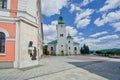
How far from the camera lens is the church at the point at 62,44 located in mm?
66125

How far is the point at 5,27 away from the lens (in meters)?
12.9

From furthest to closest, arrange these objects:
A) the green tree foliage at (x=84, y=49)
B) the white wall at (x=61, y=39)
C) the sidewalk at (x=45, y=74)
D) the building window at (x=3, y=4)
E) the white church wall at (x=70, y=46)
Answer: the green tree foliage at (x=84, y=49)
the white church wall at (x=70, y=46)
the white wall at (x=61, y=39)
the building window at (x=3, y=4)
the sidewalk at (x=45, y=74)

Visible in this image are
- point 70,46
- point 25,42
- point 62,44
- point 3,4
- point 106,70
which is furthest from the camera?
point 70,46

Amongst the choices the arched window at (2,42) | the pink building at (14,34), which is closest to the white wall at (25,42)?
the pink building at (14,34)

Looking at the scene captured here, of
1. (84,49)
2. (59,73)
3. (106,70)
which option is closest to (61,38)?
(84,49)

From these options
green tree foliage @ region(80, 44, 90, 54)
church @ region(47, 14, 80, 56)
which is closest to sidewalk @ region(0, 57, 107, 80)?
church @ region(47, 14, 80, 56)

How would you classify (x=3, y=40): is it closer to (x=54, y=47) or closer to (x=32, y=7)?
(x=32, y=7)

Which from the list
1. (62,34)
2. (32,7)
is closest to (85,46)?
(62,34)

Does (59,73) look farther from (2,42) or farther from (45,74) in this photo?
(2,42)

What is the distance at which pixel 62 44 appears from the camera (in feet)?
218

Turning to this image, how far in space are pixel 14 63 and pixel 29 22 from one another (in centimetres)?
423

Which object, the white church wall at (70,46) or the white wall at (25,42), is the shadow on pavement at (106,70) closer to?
the white wall at (25,42)

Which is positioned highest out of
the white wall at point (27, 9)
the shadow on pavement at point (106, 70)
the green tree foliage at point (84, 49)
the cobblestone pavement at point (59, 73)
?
the white wall at point (27, 9)

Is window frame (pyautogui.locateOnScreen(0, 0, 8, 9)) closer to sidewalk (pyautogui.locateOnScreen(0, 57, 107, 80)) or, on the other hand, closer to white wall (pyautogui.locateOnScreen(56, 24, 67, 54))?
sidewalk (pyautogui.locateOnScreen(0, 57, 107, 80))
